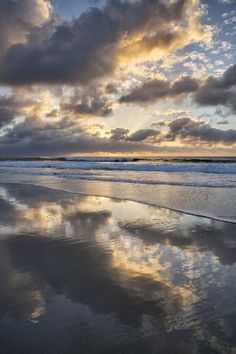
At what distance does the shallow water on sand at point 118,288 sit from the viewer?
2.78 m

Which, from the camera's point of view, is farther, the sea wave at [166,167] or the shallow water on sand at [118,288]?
the sea wave at [166,167]

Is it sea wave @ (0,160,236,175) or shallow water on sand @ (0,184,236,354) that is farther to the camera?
sea wave @ (0,160,236,175)

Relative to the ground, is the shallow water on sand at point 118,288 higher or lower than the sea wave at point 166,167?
higher

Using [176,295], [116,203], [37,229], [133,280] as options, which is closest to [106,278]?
[133,280]

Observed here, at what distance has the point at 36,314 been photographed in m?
3.20

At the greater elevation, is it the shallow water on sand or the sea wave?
the shallow water on sand

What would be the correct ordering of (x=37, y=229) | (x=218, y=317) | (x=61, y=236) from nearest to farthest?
(x=218, y=317) → (x=61, y=236) → (x=37, y=229)

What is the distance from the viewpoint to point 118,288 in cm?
385

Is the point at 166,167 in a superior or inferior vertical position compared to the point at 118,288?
inferior

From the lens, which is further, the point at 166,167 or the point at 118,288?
the point at 166,167

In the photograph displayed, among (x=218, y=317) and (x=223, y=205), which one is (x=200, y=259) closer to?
(x=218, y=317)

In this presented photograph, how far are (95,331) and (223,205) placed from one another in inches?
309

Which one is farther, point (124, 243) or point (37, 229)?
point (37, 229)

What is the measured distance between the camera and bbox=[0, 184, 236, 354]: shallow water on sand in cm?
278
